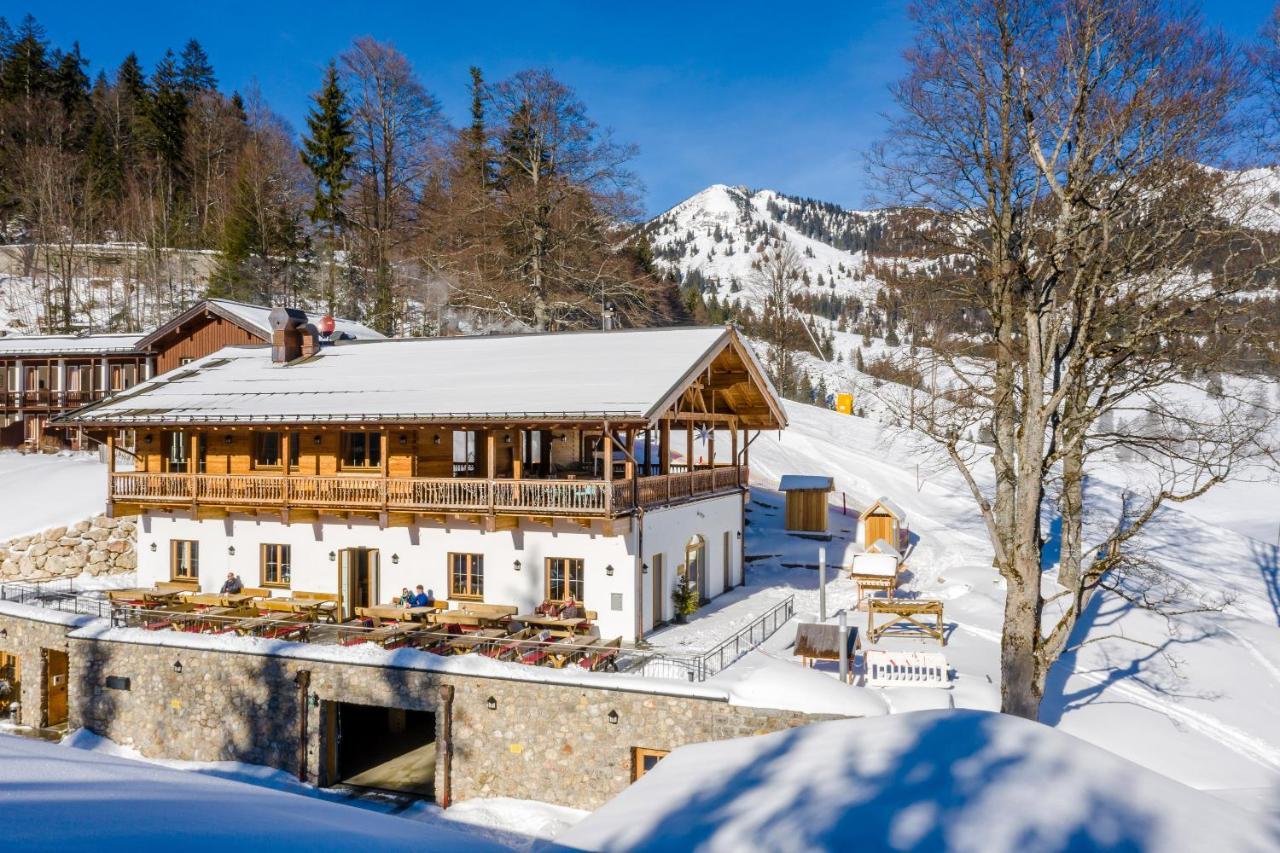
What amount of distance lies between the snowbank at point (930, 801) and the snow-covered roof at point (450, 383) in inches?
404

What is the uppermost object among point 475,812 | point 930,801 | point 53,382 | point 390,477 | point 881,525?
point 53,382

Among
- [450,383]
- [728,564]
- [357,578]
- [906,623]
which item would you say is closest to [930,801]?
[906,623]

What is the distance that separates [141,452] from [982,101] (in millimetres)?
21884

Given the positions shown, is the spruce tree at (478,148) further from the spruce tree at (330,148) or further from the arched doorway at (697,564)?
the arched doorway at (697,564)

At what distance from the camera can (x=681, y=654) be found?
16.5 metres

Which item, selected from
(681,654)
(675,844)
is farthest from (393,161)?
(675,844)

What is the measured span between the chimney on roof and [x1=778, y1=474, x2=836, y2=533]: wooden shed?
1649cm

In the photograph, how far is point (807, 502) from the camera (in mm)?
29000

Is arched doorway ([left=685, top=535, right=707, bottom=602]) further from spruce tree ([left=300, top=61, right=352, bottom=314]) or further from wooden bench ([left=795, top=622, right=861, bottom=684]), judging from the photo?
spruce tree ([left=300, top=61, right=352, bottom=314])

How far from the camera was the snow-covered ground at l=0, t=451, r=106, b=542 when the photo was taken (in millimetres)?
24547

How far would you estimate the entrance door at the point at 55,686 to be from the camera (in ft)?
62.2

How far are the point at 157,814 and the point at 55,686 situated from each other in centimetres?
1975

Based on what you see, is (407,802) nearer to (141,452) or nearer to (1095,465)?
(141,452)

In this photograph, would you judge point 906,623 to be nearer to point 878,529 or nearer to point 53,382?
point 878,529
